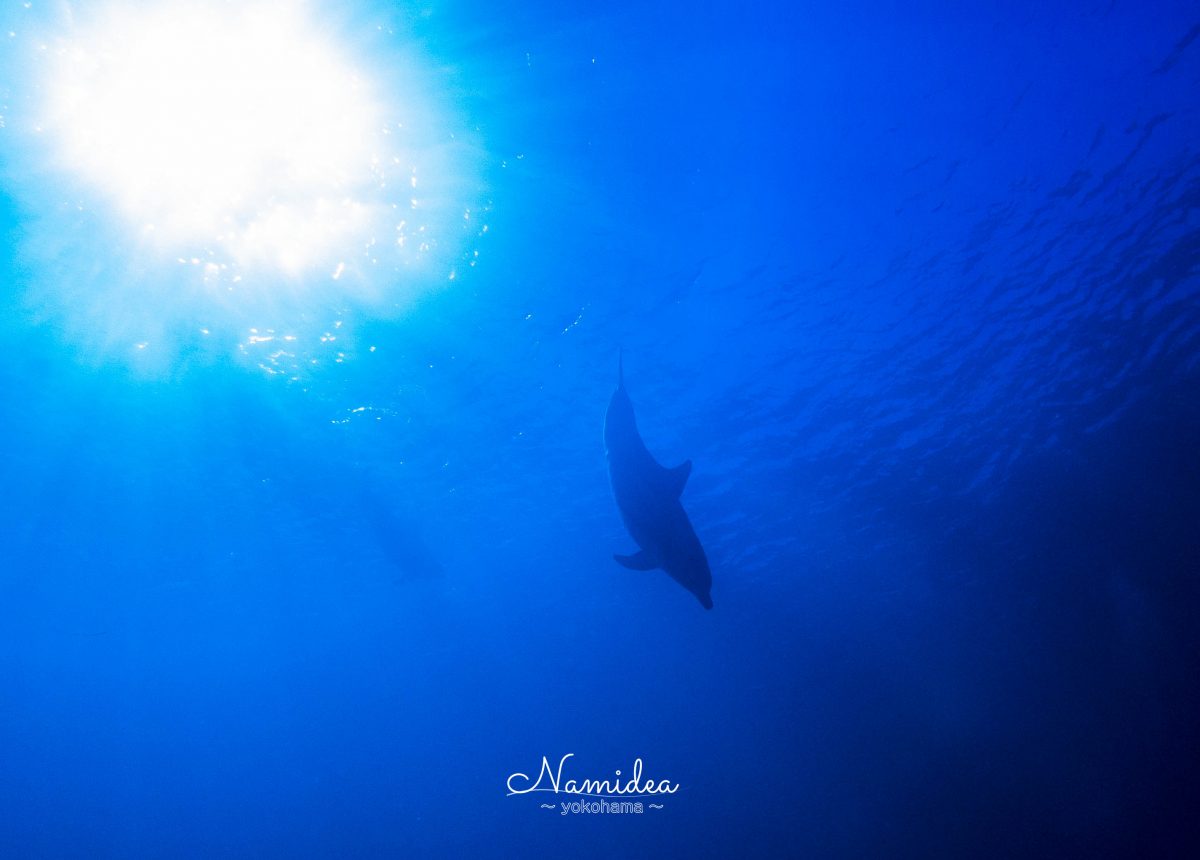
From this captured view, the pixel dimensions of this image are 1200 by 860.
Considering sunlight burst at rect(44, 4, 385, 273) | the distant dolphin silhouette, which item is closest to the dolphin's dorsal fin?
the distant dolphin silhouette

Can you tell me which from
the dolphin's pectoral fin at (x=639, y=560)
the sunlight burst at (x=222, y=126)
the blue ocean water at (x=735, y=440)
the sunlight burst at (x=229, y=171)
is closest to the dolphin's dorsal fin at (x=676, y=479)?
the dolphin's pectoral fin at (x=639, y=560)

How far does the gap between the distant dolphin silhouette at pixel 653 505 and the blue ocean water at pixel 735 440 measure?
5120 millimetres

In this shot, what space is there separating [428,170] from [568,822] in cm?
4313

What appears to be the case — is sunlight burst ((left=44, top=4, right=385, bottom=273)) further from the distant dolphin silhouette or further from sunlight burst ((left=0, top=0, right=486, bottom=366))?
the distant dolphin silhouette

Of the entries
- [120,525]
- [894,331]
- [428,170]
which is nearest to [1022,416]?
[894,331]

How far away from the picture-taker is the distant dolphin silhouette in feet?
13.1

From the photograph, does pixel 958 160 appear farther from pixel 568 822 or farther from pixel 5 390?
pixel 568 822

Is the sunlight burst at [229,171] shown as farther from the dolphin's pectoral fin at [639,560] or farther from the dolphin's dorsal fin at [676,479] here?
the dolphin's pectoral fin at [639,560]

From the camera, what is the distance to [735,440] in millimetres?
15852

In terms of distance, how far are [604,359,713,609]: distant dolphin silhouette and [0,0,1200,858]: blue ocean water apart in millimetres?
5120

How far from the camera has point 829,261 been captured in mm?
10461

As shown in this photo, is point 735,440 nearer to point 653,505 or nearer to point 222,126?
point 653,505

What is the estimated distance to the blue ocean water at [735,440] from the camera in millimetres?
7770

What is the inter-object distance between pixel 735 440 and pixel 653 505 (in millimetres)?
12306
